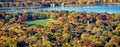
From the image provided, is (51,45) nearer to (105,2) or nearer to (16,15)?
(16,15)

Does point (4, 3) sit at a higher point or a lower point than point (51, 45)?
lower

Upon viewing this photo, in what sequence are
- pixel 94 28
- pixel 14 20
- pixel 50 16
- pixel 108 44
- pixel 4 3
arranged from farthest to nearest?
pixel 4 3, pixel 50 16, pixel 14 20, pixel 94 28, pixel 108 44

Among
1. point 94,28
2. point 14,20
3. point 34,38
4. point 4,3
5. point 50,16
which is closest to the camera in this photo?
point 34,38

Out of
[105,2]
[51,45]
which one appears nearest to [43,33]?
[51,45]

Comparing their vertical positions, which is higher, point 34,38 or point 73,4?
point 34,38

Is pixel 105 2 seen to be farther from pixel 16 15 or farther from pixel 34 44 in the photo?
pixel 34 44

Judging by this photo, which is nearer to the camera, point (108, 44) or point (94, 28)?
point (108, 44)

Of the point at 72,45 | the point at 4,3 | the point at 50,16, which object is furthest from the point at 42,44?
the point at 4,3

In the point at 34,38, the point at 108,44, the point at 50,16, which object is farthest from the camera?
the point at 50,16

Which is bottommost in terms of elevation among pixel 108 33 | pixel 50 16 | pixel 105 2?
pixel 105 2
